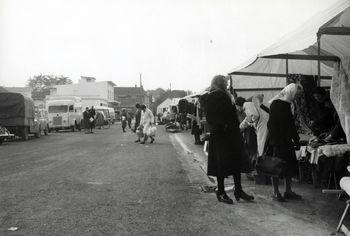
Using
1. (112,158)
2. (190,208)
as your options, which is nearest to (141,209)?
(190,208)

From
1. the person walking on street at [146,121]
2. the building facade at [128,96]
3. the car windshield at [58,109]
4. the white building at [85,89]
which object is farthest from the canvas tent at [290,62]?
the building facade at [128,96]

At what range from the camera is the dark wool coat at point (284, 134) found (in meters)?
7.65

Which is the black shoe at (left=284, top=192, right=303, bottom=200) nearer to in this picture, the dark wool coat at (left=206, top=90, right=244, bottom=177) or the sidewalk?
the sidewalk

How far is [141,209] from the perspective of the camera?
709 cm

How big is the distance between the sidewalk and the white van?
102 ft

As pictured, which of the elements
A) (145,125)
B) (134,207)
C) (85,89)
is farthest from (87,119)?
(85,89)

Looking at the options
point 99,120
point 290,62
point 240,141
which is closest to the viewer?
point 240,141

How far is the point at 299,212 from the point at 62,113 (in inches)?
1301

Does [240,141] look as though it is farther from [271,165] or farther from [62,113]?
[62,113]

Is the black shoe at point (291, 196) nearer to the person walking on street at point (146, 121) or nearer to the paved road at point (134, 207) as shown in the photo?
the paved road at point (134, 207)

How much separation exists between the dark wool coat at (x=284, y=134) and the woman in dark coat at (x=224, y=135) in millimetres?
570

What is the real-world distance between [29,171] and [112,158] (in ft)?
11.8

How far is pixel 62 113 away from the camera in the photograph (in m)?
38.2

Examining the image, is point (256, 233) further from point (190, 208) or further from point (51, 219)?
point (51, 219)
